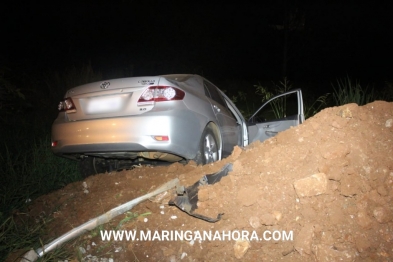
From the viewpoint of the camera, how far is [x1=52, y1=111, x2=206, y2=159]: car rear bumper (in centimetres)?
445

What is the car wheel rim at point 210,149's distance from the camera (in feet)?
17.0

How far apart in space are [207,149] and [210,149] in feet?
0.29

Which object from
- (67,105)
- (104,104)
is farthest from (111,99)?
(67,105)

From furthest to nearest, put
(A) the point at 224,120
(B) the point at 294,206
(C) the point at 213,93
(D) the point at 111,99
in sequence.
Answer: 1. (C) the point at 213,93
2. (A) the point at 224,120
3. (D) the point at 111,99
4. (B) the point at 294,206

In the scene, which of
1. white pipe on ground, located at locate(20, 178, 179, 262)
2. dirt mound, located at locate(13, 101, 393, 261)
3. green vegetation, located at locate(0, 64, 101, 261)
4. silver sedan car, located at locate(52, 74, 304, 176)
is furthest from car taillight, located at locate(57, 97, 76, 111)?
white pipe on ground, located at locate(20, 178, 179, 262)

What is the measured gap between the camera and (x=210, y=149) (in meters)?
5.28

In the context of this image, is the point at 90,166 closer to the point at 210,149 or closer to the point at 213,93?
the point at 210,149

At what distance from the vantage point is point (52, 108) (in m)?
9.73

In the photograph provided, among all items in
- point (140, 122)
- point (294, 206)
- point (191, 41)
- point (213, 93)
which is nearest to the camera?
point (294, 206)

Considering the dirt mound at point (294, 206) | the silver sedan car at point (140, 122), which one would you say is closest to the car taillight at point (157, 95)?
the silver sedan car at point (140, 122)

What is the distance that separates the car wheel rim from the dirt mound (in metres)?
0.75

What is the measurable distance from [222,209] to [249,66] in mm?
25960

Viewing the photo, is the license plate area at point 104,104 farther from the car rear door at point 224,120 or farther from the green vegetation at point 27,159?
the car rear door at point 224,120

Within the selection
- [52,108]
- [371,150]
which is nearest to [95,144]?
[371,150]
